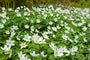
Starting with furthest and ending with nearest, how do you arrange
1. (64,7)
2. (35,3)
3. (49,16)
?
(64,7) < (35,3) < (49,16)

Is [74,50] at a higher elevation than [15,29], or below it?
below

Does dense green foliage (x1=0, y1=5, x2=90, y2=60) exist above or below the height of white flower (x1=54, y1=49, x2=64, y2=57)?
above

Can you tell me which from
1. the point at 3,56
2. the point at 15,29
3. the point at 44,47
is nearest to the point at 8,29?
the point at 15,29

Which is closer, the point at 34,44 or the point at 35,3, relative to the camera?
the point at 34,44

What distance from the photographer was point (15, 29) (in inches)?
83.7

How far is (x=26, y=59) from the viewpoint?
1439 mm

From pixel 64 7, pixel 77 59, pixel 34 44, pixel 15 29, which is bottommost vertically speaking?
pixel 77 59

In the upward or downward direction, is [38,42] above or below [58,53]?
above

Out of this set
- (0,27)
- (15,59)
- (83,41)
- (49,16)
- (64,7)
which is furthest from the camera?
(64,7)

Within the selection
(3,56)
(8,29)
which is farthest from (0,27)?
(3,56)

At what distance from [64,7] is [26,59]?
322 cm

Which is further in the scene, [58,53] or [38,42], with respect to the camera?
[38,42]

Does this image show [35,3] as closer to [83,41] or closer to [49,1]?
[49,1]

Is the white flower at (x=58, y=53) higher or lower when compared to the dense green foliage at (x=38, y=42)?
lower
